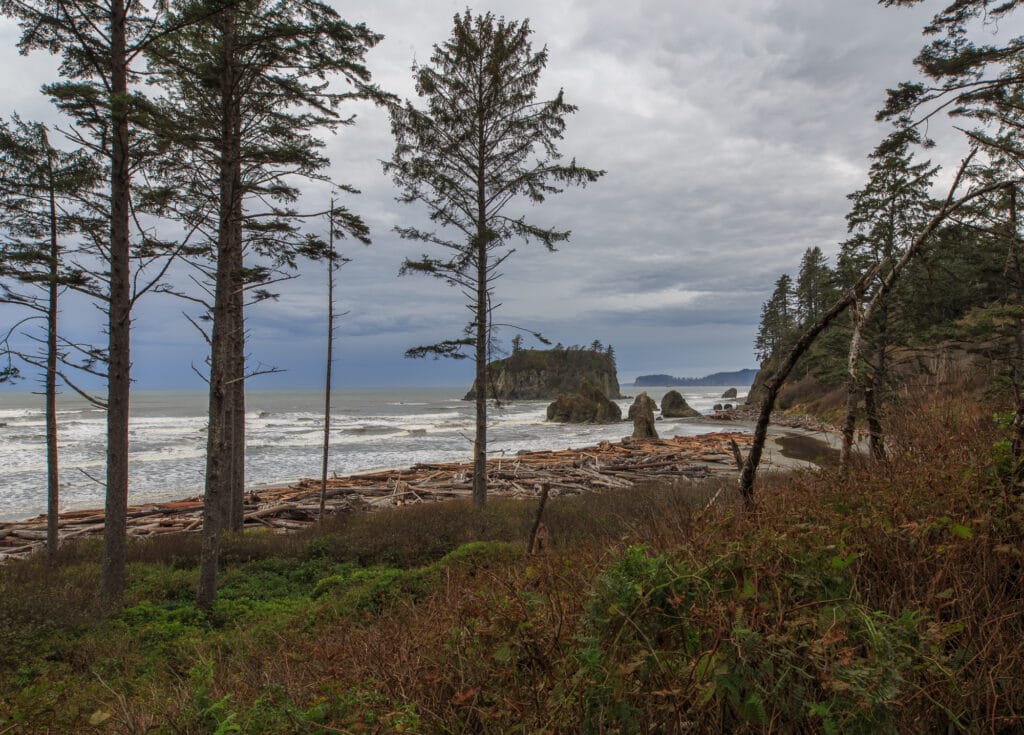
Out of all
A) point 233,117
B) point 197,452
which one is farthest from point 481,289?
point 197,452

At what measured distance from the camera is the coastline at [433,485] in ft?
44.7

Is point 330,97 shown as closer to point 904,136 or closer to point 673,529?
point 673,529

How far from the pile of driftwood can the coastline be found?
0.08 ft

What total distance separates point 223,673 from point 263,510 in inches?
479

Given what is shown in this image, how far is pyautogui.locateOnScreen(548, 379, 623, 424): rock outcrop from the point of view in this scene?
2045 inches

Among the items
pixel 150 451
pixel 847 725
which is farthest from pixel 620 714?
pixel 150 451

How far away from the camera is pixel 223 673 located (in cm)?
382

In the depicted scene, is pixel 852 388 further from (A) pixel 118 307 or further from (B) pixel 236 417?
(B) pixel 236 417

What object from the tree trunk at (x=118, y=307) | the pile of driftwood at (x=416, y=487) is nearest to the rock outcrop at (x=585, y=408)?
the pile of driftwood at (x=416, y=487)

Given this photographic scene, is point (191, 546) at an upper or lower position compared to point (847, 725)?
lower

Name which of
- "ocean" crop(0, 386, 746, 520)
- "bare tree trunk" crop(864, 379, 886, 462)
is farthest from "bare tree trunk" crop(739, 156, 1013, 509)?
"ocean" crop(0, 386, 746, 520)

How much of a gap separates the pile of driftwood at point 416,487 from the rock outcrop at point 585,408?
25.4m

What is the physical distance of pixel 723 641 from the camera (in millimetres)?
1898

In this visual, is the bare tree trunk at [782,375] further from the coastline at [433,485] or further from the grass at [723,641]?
the coastline at [433,485]
